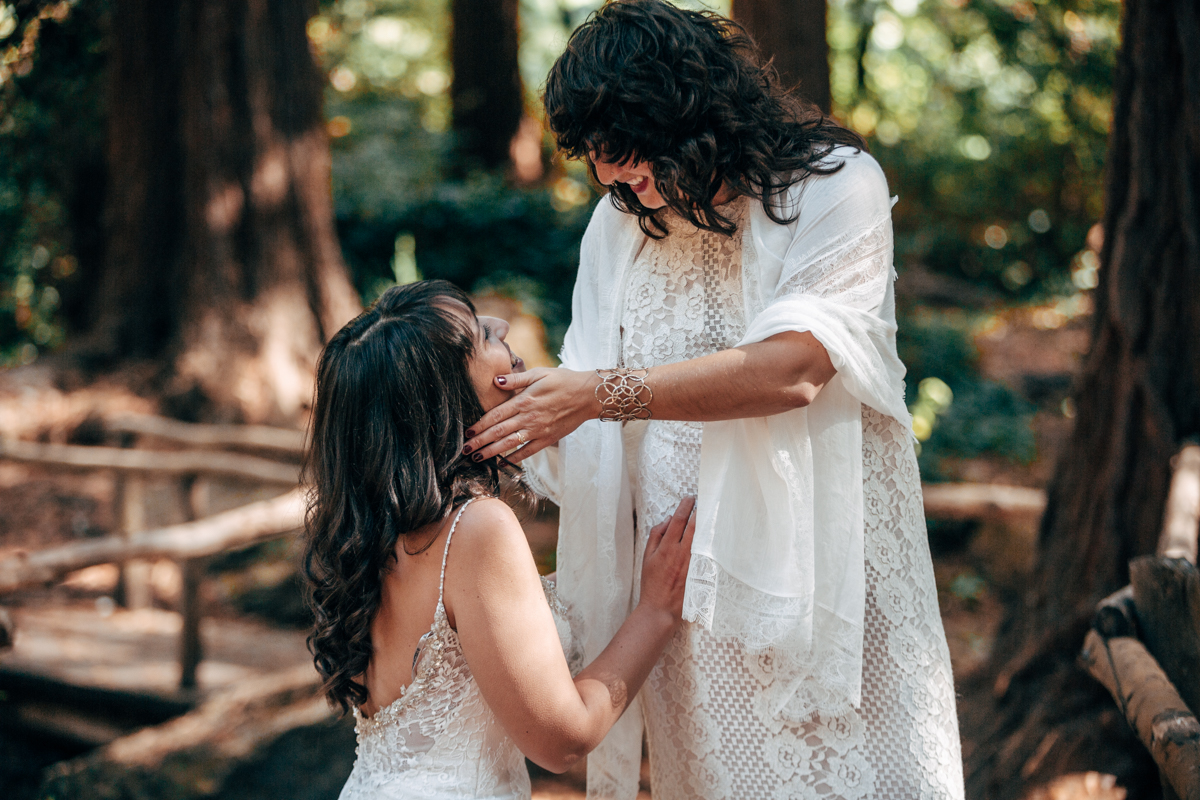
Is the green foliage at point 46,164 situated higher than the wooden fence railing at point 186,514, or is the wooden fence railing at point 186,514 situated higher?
the green foliage at point 46,164

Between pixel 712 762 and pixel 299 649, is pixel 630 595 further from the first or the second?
pixel 299 649

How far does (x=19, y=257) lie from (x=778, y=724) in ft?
25.4

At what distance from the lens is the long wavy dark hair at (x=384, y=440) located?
62.2 inches

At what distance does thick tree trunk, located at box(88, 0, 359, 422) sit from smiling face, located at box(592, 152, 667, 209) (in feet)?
16.5

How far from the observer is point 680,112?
5.14ft

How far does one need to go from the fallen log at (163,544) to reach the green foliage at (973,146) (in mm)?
7846

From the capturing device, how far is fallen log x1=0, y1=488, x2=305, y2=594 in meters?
2.89

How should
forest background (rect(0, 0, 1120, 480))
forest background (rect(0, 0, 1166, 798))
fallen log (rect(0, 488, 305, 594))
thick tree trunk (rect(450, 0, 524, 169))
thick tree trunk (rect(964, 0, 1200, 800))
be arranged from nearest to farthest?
fallen log (rect(0, 488, 305, 594)) → thick tree trunk (rect(964, 0, 1200, 800)) → forest background (rect(0, 0, 1166, 798)) → forest background (rect(0, 0, 1120, 480)) → thick tree trunk (rect(450, 0, 524, 169))

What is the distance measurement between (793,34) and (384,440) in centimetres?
277

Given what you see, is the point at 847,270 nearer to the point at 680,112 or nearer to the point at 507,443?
the point at 680,112

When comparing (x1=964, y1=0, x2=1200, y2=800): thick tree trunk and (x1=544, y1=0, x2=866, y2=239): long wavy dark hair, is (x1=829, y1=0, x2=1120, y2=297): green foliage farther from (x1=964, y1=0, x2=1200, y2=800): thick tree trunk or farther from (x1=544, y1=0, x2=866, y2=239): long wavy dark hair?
(x1=544, y1=0, x2=866, y2=239): long wavy dark hair

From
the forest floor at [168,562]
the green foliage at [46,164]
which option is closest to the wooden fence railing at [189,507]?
the forest floor at [168,562]

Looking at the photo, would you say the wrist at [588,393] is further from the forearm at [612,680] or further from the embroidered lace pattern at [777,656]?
the forearm at [612,680]

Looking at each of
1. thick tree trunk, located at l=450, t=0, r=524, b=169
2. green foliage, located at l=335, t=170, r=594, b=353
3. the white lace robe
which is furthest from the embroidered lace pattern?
thick tree trunk, located at l=450, t=0, r=524, b=169
